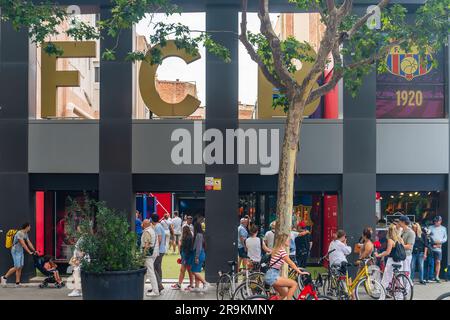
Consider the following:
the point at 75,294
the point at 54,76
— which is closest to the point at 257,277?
the point at 75,294

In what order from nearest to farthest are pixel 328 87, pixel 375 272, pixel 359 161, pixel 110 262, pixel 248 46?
pixel 110 262, pixel 248 46, pixel 328 87, pixel 375 272, pixel 359 161

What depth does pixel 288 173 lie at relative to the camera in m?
12.3

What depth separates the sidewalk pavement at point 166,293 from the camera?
45.8 ft

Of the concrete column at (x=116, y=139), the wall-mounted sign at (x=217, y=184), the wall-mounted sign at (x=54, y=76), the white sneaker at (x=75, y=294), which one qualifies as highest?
the wall-mounted sign at (x=54, y=76)

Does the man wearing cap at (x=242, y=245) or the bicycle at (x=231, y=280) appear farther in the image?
the man wearing cap at (x=242, y=245)

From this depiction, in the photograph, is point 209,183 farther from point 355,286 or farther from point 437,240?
point 437,240

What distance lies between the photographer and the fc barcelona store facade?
16141 millimetres

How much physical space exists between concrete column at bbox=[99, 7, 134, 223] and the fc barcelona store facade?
Result: 0.03 metres

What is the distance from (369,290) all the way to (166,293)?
4.80 m

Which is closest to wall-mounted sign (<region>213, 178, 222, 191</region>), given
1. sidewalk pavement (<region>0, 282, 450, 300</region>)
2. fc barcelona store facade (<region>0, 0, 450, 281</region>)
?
fc barcelona store facade (<region>0, 0, 450, 281</region>)

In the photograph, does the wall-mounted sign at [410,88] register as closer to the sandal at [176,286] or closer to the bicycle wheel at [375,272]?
the bicycle wheel at [375,272]

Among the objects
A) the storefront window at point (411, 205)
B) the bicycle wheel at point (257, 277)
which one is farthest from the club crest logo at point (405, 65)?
the bicycle wheel at point (257, 277)

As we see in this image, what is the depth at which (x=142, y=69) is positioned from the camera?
16484mm
